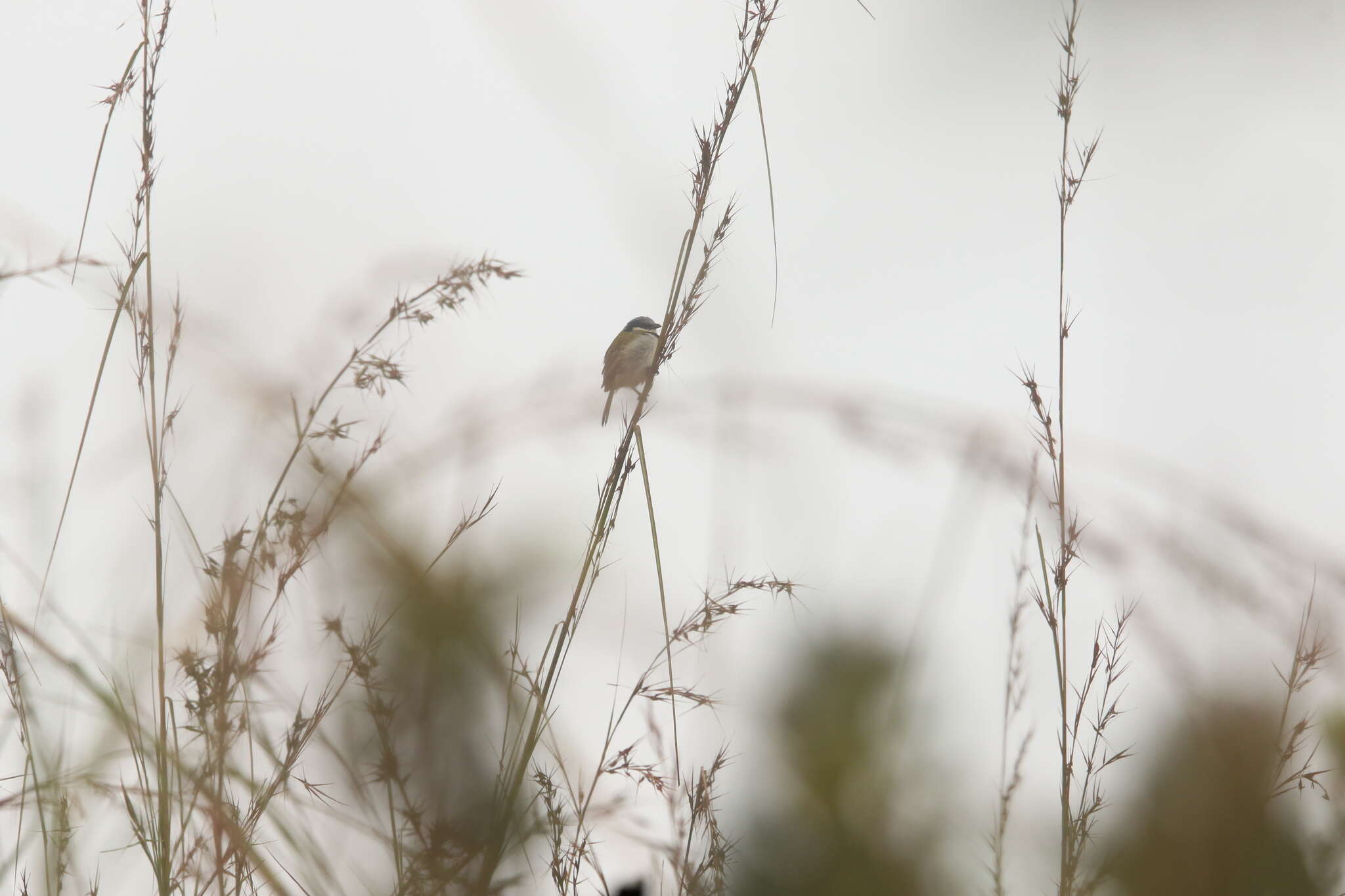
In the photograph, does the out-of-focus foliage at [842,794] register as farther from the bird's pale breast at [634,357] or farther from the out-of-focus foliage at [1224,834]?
the bird's pale breast at [634,357]

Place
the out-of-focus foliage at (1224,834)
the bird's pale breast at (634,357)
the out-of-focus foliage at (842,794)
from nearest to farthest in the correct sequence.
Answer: the out-of-focus foliage at (1224,834) < the out-of-focus foliage at (842,794) < the bird's pale breast at (634,357)

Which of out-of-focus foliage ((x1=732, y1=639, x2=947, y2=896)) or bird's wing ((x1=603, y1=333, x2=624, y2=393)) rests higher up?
bird's wing ((x1=603, y1=333, x2=624, y2=393))

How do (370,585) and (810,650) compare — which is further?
(810,650)

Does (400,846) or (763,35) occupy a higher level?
(763,35)

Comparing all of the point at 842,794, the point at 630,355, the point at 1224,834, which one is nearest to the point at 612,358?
the point at 630,355

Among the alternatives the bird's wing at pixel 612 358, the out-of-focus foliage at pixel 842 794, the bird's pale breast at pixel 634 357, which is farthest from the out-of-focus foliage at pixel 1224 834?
the bird's pale breast at pixel 634 357

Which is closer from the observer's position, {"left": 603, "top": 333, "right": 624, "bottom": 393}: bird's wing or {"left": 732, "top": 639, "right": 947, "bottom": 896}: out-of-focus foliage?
{"left": 732, "top": 639, "right": 947, "bottom": 896}: out-of-focus foliage

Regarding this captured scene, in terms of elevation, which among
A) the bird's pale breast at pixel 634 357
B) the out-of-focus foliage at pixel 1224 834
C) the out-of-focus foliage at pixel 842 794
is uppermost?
the bird's pale breast at pixel 634 357

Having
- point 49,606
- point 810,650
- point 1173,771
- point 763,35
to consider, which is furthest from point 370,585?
point 810,650

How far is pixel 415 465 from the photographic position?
4.31ft

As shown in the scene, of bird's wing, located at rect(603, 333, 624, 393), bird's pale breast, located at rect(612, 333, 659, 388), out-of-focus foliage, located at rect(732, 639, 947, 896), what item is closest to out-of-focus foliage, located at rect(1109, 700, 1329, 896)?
out-of-focus foliage, located at rect(732, 639, 947, 896)

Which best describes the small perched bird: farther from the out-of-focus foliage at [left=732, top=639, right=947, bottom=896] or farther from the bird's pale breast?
the out-of-focus foliage at [left=732, top=639, right=947, bottom=896]

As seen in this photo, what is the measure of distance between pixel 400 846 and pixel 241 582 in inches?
13.9

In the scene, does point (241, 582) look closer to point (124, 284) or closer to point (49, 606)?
point (49, 606)
